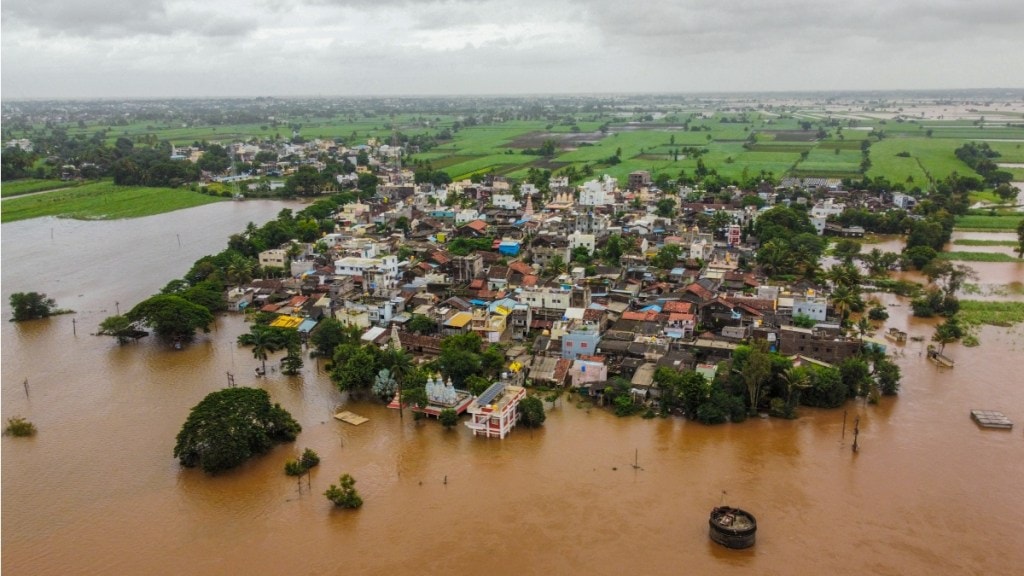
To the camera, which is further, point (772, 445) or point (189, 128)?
point (189, 128)

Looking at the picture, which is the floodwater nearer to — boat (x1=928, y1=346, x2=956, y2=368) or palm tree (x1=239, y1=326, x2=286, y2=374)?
boat (x1=928, y1=346, x2=956, y2=368)

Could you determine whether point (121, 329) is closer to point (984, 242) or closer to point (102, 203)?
point (102, 203)

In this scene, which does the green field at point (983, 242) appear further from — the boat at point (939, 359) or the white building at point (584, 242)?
the white building at point (584, 242)

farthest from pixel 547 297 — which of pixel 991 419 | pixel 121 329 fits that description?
pixel 121 329

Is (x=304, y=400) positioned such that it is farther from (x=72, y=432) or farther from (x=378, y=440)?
(x=72, y=432)

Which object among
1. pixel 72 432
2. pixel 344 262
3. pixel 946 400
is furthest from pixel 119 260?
pixel 946 400

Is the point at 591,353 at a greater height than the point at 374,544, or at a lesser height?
greater
